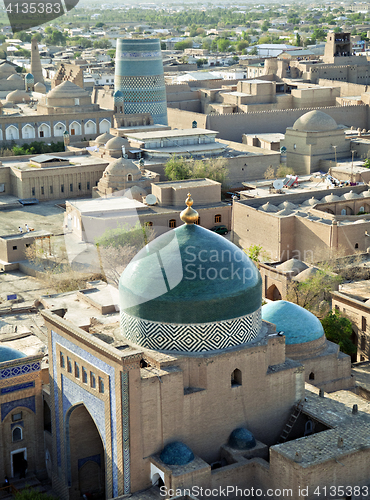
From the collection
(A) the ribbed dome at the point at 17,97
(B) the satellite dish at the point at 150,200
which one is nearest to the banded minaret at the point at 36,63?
(A) the ribbed dome at the point at 17,97

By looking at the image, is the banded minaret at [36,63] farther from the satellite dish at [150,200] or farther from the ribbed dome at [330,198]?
the ribbed dome at [330,198]

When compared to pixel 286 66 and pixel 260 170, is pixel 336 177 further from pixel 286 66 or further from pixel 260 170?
pixel 286 66

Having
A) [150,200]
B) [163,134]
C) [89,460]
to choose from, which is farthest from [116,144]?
[89,460]

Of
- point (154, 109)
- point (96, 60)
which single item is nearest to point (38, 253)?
point (154, 109)

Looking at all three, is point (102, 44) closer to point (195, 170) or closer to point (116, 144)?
point (116, 144)

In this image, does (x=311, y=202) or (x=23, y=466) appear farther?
(x=311, y=202)

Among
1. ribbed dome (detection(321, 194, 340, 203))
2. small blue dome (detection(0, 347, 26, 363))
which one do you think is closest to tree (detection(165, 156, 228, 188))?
ribbed dome (detection(321, 194, 340, 203))
